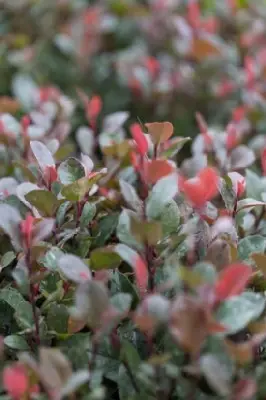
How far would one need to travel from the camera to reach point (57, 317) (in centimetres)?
116

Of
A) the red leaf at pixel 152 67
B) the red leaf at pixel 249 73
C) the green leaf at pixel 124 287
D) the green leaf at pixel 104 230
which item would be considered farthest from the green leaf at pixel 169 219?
the red leaf at pixel 152 67

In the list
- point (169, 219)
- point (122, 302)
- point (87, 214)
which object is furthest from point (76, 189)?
point (122, 302)

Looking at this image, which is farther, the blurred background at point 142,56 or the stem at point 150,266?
the blurred background at point 142,56

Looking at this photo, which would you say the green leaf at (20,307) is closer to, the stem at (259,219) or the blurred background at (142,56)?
the stem at (259,219)

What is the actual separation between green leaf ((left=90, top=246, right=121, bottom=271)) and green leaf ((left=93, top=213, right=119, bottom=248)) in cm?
18

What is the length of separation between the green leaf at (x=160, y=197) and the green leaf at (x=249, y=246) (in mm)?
186

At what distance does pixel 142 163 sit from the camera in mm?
1208

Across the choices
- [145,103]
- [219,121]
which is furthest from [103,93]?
[219,121]

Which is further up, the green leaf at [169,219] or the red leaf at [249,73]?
the green leaf at [169,219]

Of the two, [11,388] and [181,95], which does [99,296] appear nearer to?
[11,388]

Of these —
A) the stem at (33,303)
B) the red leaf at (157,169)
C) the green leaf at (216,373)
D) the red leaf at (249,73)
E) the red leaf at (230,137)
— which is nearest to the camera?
the green leaf at (216,373)

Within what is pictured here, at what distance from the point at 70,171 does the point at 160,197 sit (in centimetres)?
24

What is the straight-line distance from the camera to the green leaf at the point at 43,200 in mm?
1200

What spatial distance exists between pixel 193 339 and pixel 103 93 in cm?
184
